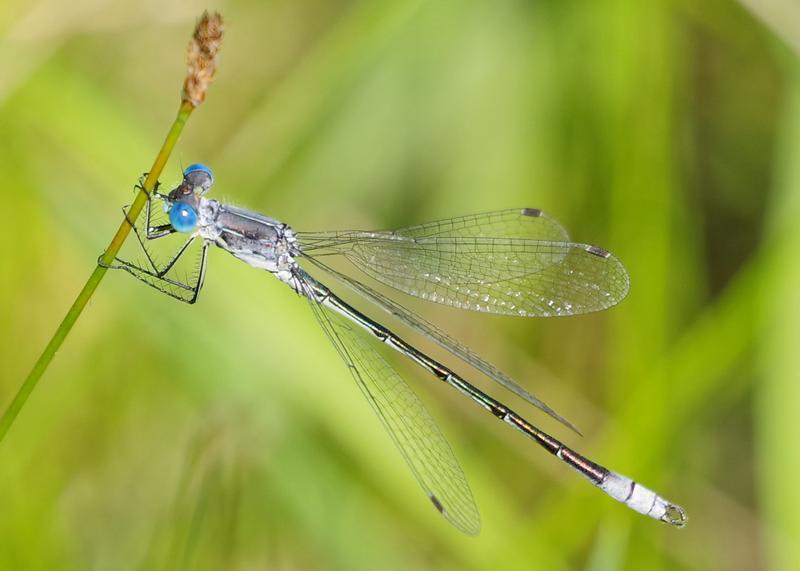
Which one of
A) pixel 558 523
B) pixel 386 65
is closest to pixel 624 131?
pixel 386 65

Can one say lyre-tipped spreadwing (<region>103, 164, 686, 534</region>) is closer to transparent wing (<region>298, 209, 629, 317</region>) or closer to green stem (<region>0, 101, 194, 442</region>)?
transparent wing (<region>298, 209, 629, 317</region>)

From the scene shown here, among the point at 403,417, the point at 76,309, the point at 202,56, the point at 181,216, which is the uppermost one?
the point at 181,216

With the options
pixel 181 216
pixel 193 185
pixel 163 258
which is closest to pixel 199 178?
pixel 193 185

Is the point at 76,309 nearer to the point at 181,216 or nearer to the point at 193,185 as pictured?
the point at 181,216

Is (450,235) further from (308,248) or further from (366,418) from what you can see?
(366,418)

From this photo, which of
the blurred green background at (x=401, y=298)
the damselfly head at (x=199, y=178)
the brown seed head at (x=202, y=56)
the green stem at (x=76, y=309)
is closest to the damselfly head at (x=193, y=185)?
the damselfly head at (x=199, y=178)
